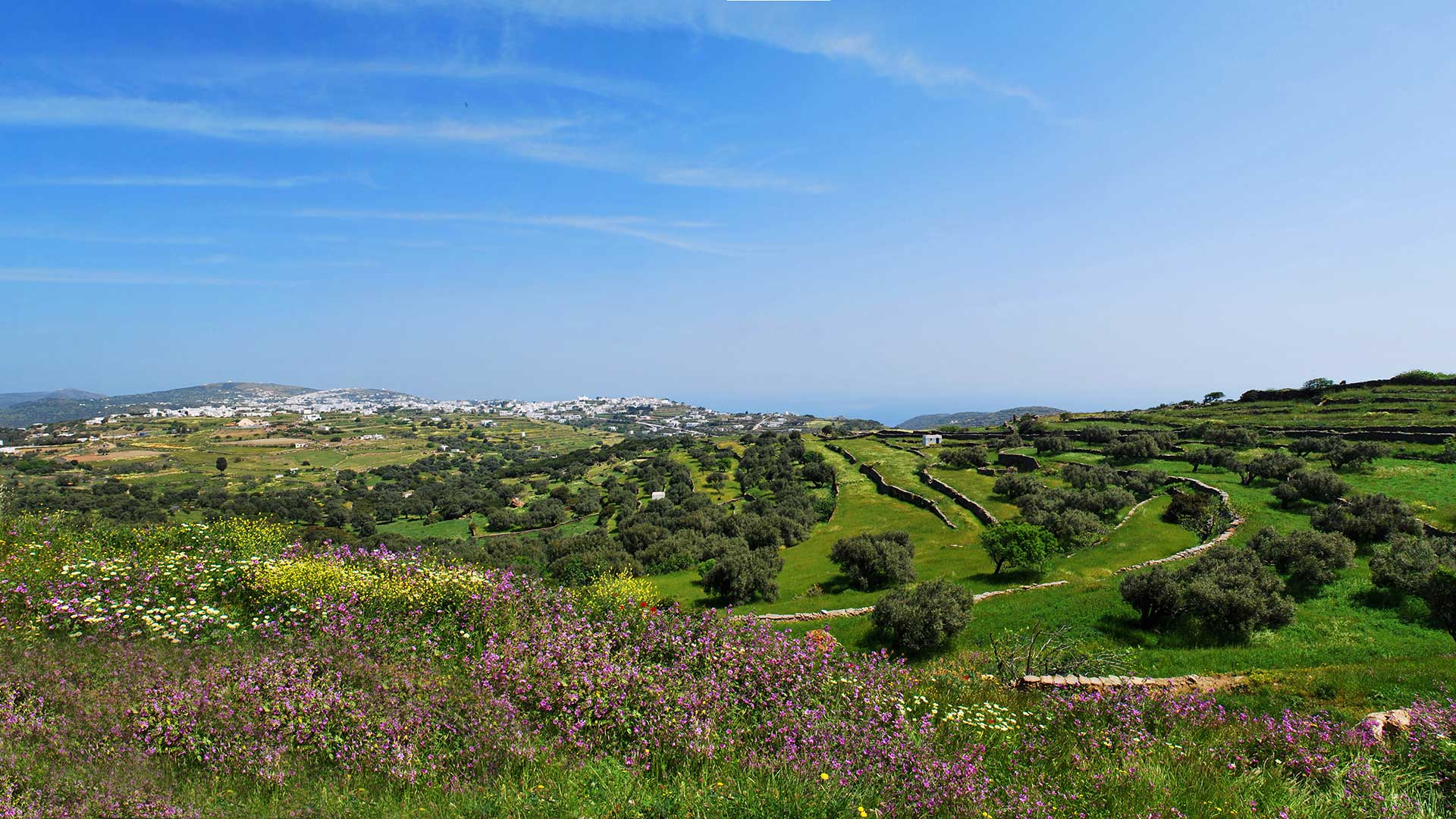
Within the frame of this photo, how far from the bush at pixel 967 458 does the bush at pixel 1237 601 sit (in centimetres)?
4409

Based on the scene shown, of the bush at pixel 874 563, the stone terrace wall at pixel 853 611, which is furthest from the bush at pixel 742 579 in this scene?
the stone terrace wall at pixel 853 611

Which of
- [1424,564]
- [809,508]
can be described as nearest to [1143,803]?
[1424,564]

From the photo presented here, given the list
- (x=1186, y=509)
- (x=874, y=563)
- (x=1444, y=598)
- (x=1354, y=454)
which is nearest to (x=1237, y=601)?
(x=1444, y=598)

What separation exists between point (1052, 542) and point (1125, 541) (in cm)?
579

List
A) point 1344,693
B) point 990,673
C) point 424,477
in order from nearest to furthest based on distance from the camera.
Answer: point 1344,693 → point 990,673 → point 424,477

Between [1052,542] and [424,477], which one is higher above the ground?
[1052,542]

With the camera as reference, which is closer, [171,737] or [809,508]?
[171,737]

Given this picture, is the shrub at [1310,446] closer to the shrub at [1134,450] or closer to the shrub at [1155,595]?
the shrub at [1134,450]

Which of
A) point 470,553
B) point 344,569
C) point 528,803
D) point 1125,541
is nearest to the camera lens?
point 528,803

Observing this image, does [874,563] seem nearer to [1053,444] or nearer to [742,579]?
[742,579]

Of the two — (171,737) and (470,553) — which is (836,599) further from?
(470,553)

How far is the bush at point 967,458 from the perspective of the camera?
64.3m

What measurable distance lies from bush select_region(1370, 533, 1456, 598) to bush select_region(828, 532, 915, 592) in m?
16.7

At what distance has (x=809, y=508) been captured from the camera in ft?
189
